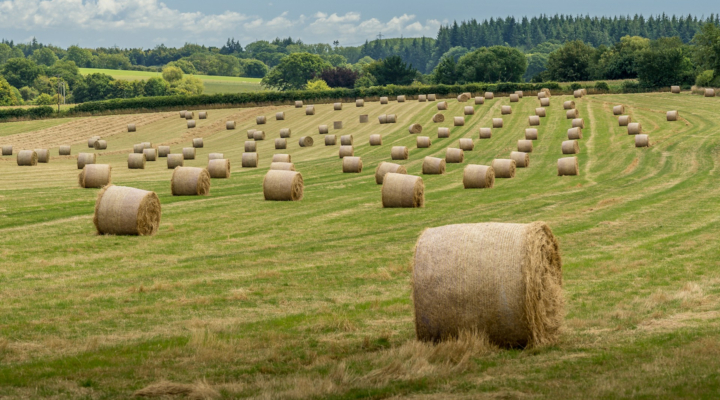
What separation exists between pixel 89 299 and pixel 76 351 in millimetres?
4314

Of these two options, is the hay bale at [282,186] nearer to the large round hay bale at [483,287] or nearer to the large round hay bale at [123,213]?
the large round hay bale at [123,213]

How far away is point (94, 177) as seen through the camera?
134 feet

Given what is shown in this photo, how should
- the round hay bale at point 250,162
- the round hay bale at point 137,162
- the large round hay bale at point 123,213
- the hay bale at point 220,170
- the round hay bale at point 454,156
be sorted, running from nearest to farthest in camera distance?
the large round hay bale at point 123,213 → the hay bale at point 220,170 → the round hay bale at point 454,156 → the round hay bale at point 137,162 → the round hay bale at point 250,162

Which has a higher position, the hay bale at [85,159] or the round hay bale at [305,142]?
the hay bale at [85,159]

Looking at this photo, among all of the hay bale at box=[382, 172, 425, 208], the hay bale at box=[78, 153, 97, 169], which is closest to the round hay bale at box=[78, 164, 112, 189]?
the hay bale at box=[78, 153, 97, 169]

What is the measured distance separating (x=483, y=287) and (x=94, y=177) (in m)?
31.9

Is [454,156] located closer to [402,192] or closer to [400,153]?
[400,153]

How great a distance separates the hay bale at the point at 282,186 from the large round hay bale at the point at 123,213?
9816mm

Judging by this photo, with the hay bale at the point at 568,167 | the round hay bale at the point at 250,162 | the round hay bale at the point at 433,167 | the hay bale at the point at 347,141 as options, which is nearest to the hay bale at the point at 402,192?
the round hay bale at the point at 433,167

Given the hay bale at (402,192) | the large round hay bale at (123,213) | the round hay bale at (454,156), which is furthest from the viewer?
the round hay bale at (454,156)

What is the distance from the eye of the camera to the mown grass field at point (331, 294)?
1120cm

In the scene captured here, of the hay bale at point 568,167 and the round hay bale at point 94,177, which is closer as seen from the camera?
the round hay bale at point 94,177

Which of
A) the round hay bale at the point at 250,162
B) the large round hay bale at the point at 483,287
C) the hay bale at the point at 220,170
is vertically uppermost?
the large round hay bale at the point at 483,287

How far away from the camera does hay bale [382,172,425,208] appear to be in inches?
1299
